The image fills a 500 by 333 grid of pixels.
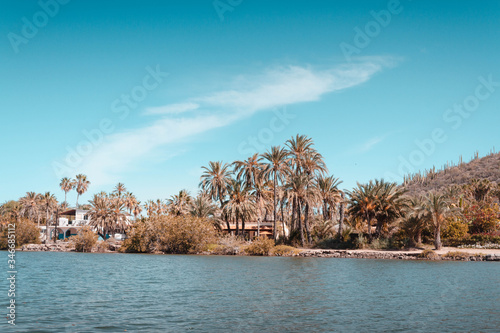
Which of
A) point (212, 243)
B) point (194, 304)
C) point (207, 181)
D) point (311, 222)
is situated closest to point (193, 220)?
point (212, 243)

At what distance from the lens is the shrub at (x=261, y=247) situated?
60.8 meters

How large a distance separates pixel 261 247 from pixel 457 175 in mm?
93370

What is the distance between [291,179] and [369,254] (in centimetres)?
1611

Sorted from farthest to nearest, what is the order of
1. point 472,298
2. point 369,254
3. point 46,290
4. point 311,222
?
point 311,222 < point 369,254 < point 46,290 < point 472,298

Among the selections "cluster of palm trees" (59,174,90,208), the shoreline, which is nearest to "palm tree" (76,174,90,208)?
"cluster of palm trees" (59,174,90,208)

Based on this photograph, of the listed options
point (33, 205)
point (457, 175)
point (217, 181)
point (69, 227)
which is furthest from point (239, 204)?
point (457, 175)

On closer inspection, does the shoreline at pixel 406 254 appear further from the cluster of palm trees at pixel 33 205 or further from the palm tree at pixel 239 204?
the cluster of palm trees at pixel 33 205

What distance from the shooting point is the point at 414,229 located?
182 feet

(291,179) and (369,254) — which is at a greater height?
(291,179)

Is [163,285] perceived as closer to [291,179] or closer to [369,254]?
[369,254]

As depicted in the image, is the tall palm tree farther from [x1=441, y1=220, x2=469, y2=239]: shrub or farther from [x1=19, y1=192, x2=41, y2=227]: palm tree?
[x1=19, y1=192, x2=41, y2=227]: palm tree

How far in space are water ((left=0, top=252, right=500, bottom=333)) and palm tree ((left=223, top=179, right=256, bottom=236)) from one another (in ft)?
124

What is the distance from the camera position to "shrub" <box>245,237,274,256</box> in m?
60.8

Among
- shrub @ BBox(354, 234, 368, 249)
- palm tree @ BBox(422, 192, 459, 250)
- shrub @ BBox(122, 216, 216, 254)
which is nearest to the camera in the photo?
palm tree @ BBox(422, 192, 459, 250)
